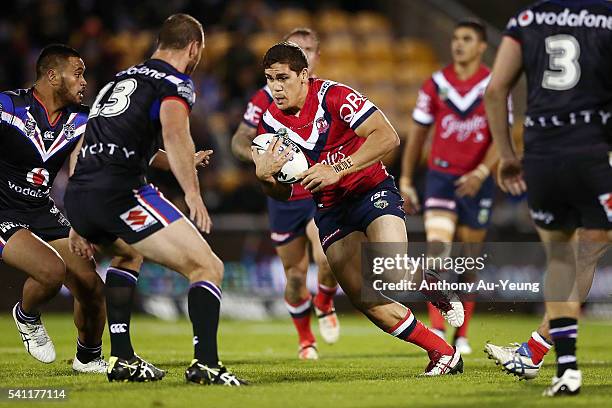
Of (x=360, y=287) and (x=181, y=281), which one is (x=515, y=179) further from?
(x=181, y=281)

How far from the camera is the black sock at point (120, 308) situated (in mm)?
7406

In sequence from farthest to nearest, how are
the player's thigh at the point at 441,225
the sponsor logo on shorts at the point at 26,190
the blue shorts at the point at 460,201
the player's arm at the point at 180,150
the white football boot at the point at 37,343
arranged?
1. the blue shorts at the point at 460,201
2. the player's thigh at the point at 441,225
3. the sponsor logo on shorts at the point at 26,190
4. the white football boot at the point at 37,343
5. the player's arm at the point at 180,150

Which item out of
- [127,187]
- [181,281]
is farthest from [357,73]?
[127,187]

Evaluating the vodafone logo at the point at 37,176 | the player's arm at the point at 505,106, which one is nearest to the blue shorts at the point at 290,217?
the vodafone logo at the point at 37,176

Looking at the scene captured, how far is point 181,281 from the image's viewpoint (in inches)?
599

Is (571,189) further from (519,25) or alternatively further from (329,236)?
(329,236)

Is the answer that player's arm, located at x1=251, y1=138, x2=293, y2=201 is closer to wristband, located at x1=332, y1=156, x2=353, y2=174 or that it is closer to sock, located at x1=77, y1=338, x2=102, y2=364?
wristband, located at x1=332, y1=156, x2=353, y2=174

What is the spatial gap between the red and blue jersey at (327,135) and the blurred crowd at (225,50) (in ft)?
24.3

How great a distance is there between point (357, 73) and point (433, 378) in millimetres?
13327

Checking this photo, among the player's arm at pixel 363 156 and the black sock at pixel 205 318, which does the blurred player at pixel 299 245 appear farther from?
the black sock at pixel 205 318

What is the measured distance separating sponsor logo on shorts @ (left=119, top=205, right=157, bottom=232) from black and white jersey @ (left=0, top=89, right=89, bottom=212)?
1706 millimetres

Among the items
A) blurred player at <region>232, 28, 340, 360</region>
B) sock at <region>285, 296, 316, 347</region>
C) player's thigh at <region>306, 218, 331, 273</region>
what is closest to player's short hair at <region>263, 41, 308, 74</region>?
blurred player at <region>232, 28, 340, 360</region>

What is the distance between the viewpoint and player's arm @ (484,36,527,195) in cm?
654
